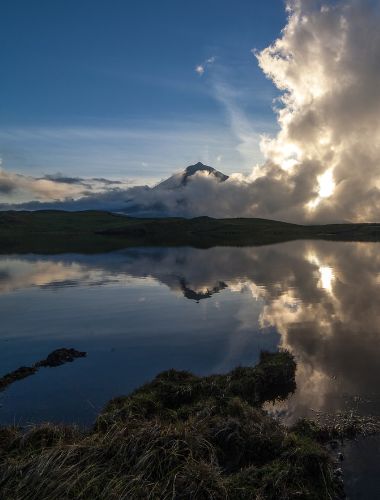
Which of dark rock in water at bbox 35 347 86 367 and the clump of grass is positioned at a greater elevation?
the clump of grass

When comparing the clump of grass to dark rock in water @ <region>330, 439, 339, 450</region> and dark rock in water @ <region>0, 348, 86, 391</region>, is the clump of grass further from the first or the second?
dark rock in water @ <region>0, 348, 86, 391</region>

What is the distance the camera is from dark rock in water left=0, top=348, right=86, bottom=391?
2374cm

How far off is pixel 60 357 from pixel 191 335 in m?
10.5

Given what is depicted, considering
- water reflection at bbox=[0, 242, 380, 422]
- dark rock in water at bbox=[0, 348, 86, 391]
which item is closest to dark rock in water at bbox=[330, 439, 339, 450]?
water reflection at bbox=[0, 242, 380, 422]

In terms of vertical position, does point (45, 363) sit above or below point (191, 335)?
below

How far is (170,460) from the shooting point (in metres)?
12.5

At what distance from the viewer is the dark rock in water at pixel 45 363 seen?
77.9 ft

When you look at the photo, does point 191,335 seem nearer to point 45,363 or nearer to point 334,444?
point 45,363

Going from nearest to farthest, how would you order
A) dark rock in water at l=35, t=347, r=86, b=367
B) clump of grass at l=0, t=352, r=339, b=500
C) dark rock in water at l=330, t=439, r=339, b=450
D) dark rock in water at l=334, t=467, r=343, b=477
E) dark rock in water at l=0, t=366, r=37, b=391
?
clump of grass at l=0, t=352, r=339, b=500, dark rock in water at l=334, t=467, r=343, b=477, dark rock in water at l=330, t=439, r=339, b=450, dark rock in water at l=0, t=366, r=37, b=391, dark rock in water at l=35, t=347, r=86, b=367

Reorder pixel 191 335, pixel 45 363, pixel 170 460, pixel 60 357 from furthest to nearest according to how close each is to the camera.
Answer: pixel 191 335 < pixel 60 357 < pixel 45 363 < pixel 170 460

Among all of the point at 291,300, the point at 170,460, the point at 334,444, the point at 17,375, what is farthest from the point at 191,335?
the point at 170,460

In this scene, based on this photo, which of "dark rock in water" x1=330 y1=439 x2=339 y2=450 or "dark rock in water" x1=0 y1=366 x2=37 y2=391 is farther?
"dark rock in water" x1=0 y1=366 x2=37 y2=391

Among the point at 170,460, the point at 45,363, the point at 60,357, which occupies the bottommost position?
the point at 45,363

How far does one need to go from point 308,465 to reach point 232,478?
269 cm
